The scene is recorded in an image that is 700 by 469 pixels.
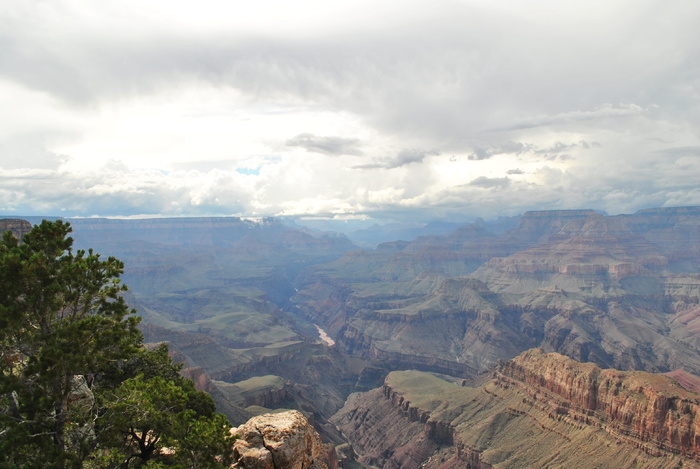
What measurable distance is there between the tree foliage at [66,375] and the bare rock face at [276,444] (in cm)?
202

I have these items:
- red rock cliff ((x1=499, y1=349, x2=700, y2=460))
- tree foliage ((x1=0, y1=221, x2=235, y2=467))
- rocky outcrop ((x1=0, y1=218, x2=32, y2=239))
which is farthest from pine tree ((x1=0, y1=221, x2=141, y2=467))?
red rock cliff ((x1=499, y1=349, x2=700, y2=460))

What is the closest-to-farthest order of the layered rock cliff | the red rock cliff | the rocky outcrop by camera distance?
the red rock cliff, the layered rock cliff, the rocky outcrop

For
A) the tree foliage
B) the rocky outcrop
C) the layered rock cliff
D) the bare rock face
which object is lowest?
the layered rock cliff

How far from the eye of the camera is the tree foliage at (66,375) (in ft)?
75.5

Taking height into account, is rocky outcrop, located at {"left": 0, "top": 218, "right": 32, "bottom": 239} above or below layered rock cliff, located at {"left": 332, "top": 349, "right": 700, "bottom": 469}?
above

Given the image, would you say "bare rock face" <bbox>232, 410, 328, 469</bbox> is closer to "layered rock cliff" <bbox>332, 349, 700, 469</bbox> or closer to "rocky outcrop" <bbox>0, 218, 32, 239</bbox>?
"layered rock cliff" <bbox>332, 349, 700, 469</bbox>

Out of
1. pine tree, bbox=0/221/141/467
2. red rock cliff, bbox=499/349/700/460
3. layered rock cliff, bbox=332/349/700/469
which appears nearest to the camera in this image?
pine tree, bbox=0/221/141/467

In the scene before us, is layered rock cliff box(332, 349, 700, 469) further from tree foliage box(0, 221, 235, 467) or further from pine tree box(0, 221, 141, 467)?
pine tree box(0, 221, 141, 467)

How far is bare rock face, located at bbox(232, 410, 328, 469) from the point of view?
2839 cm

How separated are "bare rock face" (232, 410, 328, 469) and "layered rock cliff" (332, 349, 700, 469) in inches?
3402

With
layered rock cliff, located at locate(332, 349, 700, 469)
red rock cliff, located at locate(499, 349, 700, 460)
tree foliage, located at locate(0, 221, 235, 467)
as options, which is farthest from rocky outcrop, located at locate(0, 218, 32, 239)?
red rock cliff, located at locate(499, 349, 700, 460)

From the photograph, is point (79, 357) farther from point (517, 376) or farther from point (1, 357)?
point (517, 376)

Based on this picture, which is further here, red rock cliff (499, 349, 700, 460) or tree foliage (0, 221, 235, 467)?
red rock cliff (499, 349, 700, 460)

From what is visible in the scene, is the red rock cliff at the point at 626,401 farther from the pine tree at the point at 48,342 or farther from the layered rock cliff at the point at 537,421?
the pine tree at the point at 48,342
